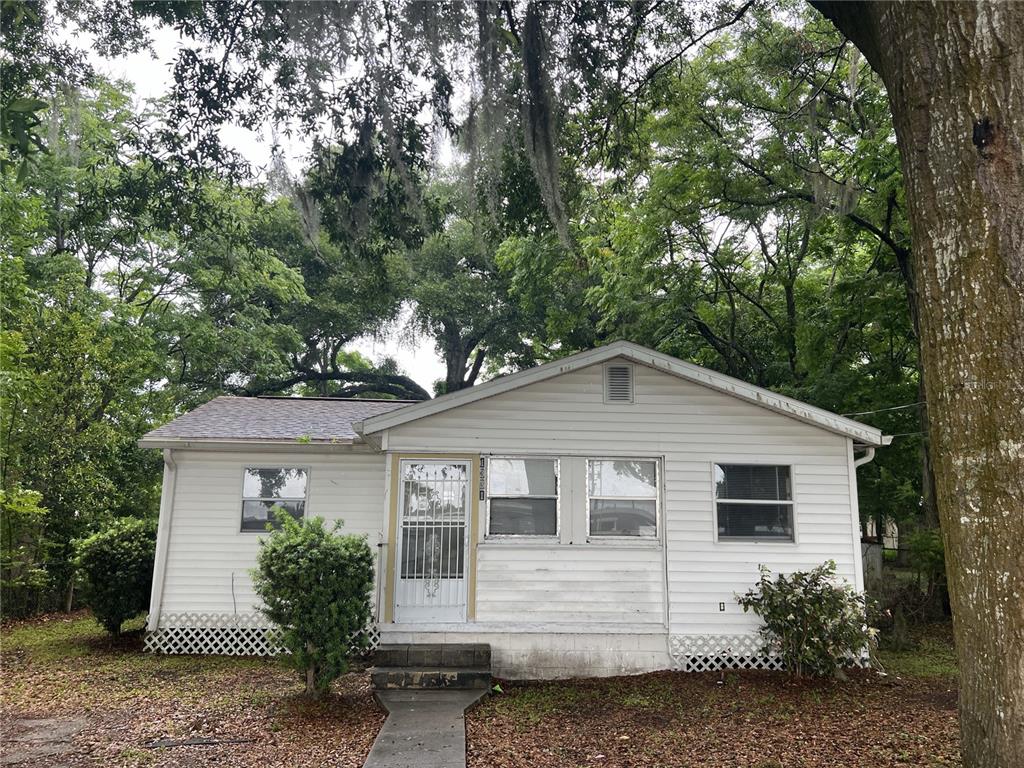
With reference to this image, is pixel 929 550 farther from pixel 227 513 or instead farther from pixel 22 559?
→ pixel 22 559

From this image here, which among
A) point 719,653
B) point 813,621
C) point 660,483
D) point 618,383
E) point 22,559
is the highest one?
point 618,383

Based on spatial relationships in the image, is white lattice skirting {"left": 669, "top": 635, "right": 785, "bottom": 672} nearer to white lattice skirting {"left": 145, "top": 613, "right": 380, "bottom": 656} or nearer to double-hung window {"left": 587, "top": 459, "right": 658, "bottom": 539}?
double-hung window {"left": 587, "top": 459, "right": 658, "bottom": 539}

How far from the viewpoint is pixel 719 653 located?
817cm

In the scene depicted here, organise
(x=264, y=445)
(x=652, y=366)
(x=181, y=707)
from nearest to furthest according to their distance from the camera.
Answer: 1. (x=181, y=707)
2. (x=652, y=366)
3. (x=264, y=445)

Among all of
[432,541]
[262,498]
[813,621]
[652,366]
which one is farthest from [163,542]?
[813,621]

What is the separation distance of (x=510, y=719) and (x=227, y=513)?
5.19m

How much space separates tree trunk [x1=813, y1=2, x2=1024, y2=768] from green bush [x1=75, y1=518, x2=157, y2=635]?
31.8ft

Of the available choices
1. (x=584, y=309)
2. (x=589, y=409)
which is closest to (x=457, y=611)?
(x=589, y=409)

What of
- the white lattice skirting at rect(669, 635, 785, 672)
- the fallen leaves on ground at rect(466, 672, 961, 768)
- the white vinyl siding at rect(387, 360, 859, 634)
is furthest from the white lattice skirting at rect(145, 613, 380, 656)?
the white lattice skirting at rect(669, 635, 785, 672)

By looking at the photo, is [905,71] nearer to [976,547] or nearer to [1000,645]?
[976,547]

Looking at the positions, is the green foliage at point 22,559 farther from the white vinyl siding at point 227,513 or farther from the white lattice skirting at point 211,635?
the white lattice skirting at point 211,635

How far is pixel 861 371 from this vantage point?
13.5 m

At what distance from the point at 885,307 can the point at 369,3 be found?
10766mm

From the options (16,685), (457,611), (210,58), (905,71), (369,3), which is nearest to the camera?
(905,71)
